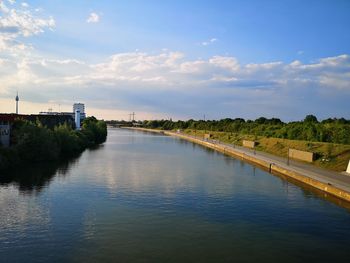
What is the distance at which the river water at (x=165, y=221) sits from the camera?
58.7 ft

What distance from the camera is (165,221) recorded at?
22.8 m

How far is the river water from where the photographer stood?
1789 centimetres

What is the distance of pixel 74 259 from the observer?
54.9ft

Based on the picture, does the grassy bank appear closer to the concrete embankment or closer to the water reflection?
the concrete embankment

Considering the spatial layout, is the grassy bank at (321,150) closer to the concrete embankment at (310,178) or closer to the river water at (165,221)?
the concrete embankment at (310,178)

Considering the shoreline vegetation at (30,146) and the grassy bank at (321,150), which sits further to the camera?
the shoreline vegetation at (30,146)

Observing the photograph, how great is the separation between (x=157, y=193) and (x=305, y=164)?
23.0 m

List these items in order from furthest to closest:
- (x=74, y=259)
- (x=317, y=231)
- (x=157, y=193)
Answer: (x=157, y=193)
(x=317, y=231)
(x=74, y=259)

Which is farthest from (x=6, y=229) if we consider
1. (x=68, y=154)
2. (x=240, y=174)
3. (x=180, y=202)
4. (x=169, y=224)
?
(x=68, y=154)

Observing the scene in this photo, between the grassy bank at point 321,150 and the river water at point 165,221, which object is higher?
the grassy bank at point 321,150

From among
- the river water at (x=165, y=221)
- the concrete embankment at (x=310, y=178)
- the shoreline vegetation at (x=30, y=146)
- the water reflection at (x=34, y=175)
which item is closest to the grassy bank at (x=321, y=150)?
the concrete embankment at (x=310, y=178)

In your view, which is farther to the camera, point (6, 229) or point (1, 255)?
point (6, 229)

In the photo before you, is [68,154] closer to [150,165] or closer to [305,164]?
[150,165]

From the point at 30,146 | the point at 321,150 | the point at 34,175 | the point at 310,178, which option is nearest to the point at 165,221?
the point at 310,178
